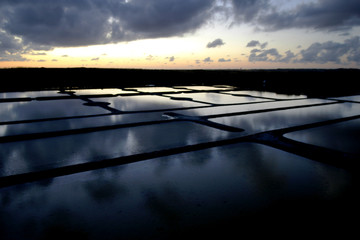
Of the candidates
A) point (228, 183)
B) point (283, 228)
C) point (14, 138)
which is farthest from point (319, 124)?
point (14, 138)

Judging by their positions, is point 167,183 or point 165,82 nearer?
point 167,183

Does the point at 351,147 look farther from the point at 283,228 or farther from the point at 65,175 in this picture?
the point at 65,175

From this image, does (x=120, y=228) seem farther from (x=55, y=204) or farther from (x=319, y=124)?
(x=319, y=124)

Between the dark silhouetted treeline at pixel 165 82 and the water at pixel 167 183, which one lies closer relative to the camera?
the water at pixel 167 183

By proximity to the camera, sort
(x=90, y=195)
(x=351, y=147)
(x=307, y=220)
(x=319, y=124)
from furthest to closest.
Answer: (x=319, y=124), (x=351, y=147), (x=90, y=195), (x=307, y=220)

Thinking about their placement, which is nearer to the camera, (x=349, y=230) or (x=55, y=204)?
(x=349, y=230)

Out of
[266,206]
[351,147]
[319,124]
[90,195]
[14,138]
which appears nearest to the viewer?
[266,206]

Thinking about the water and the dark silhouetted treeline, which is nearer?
the water
